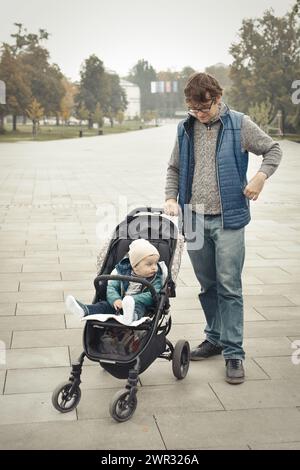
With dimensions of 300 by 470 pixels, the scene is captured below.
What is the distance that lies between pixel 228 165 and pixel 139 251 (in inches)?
31.8

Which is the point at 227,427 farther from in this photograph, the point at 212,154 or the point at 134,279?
the point at 212,154

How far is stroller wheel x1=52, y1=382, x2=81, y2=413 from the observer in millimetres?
3797

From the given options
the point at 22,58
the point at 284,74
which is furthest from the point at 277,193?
the point at 22,58

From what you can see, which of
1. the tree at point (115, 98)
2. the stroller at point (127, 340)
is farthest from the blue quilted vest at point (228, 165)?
the tree at point (115, 98)

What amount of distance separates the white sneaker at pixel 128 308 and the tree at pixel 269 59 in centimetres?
6266

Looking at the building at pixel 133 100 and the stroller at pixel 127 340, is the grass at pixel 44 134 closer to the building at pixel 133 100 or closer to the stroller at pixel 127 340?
the stroller at pixel 127 340

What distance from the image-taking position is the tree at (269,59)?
218 ft

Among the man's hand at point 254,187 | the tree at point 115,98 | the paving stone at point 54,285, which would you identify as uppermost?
the tree at point 115,98

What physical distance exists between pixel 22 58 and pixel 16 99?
15822 millimetres

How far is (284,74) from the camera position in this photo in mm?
66750

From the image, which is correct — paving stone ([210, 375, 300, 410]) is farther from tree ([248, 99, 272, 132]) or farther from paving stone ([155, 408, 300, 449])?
tree ([248, 99, 272, 132])

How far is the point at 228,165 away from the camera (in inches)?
167

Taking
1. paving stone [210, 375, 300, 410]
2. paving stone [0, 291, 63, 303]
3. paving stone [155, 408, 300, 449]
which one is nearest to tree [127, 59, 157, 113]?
paving stone [0, 291, 63, 303]

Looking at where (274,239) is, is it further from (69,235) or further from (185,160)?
(185,160)
